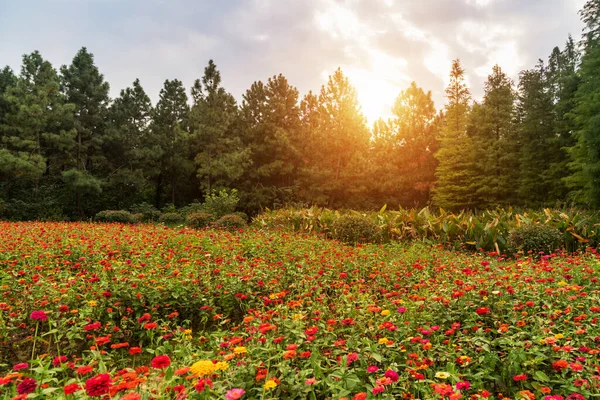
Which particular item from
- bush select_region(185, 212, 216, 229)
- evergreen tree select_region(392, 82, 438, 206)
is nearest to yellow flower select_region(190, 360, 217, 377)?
bush select_region(185, 212, 216, 229)

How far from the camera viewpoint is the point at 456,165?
22266mm

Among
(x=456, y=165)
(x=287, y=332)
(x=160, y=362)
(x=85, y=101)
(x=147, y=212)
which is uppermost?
(x=85, y=101)

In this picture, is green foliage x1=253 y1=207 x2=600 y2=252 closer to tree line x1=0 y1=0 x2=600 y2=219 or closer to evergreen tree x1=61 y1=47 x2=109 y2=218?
tree line x1=0 y1=0 x2=600 y2=219

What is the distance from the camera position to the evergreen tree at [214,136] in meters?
22.4

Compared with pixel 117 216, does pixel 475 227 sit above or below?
above

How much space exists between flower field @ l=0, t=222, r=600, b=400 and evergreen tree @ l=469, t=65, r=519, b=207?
17343 mm

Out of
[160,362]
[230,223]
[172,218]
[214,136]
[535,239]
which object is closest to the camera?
[160,362]

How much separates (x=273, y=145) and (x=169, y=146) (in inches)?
301

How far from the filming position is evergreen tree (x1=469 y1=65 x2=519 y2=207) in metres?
21.4

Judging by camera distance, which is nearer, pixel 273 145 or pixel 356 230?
pixel 356 230

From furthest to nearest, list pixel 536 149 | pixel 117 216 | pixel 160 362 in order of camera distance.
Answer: pixel 536 149 < pixel 117 216 < pixel 160 362

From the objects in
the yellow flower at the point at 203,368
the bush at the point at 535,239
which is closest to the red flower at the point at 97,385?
the yellow flower at the point at 203,368

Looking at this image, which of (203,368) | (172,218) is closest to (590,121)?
(203,368)

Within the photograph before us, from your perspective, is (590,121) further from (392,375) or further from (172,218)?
(172,218)
